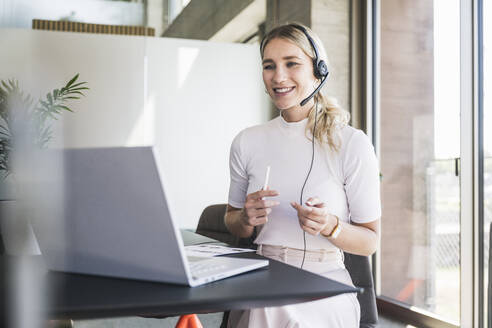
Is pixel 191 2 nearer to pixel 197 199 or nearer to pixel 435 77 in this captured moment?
pixel 197 199

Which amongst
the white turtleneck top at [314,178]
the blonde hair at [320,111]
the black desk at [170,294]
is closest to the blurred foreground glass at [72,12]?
the blonde hair at [320,111]

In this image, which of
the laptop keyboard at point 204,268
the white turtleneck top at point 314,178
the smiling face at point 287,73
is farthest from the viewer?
the smiling face at point 287,73

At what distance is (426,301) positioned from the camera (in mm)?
2809

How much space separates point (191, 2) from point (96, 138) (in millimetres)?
1335

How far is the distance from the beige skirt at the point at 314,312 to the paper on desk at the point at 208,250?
15 cm

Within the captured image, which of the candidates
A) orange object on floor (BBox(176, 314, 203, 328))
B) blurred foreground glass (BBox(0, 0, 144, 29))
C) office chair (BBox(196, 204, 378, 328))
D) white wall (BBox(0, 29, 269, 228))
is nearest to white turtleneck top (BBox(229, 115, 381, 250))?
office chair (BBox(196, 204, 378, 328))

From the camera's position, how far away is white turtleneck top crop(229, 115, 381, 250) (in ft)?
4.26

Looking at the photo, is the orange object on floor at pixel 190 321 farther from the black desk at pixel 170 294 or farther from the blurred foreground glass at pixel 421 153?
the blurred foreground glass at pixel 421 153

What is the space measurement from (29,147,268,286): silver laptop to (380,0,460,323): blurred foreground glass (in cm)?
216

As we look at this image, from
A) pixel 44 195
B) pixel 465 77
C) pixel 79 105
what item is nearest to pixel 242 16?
pixel 79 105

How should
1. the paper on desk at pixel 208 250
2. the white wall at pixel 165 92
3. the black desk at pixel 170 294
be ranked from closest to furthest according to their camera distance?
the black desk at pixel 170 294 → the paper on desk at pixel 208 250 → the white wall at pixel 165 92

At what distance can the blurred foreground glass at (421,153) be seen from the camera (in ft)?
8.59

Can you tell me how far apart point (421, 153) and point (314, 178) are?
1.74 metres

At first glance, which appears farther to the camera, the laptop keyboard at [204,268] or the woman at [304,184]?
the woman at [304,184]
